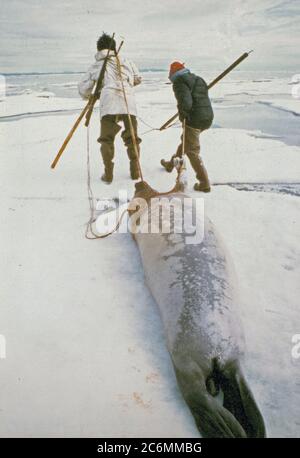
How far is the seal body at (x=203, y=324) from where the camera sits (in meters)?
1.46

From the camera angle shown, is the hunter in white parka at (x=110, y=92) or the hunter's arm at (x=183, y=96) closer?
the hunter's arm at (x=183, y=96)

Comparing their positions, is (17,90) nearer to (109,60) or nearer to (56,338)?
(109,60)

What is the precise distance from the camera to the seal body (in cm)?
146

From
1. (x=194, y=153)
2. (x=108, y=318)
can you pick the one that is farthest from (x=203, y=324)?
(x=194, y=153)

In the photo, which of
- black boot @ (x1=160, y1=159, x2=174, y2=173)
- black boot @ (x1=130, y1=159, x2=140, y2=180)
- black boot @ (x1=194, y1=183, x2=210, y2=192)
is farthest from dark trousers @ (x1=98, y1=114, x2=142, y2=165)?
black boot @ (x1=194, y1=183, x2=210, y2=192)

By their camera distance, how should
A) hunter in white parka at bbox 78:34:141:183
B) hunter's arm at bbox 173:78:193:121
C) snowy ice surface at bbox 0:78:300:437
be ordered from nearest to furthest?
snowy ice surface at bbox 0:78:300:437
hunter's arm at bbox 173:78:193:121
hunter in white parka at bbox 78:34:141:183

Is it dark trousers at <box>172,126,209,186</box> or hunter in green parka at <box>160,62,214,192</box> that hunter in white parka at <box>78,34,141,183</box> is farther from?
dark trousers at <box>172,126,209,186</box>

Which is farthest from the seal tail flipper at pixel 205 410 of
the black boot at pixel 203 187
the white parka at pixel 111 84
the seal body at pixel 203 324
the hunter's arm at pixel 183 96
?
the white parka at pixel 111 84

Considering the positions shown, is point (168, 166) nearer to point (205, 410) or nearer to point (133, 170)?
point (133, 170)

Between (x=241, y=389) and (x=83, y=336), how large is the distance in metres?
0.82

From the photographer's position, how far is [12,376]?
68.4 inches

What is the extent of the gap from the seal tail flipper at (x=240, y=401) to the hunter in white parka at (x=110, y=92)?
9.79 feet

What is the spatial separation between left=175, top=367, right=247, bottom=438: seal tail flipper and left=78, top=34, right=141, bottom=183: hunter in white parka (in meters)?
2.98

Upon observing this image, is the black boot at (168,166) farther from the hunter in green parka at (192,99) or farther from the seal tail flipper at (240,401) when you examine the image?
the seal tail flipper at (240,401)
